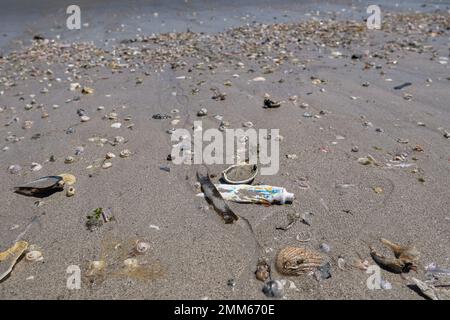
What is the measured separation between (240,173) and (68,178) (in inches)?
73.2


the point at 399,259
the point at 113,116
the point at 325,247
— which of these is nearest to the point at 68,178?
the point at 113,116

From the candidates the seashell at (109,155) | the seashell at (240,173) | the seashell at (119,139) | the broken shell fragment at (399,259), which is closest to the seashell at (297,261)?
the broken shell fragment at (399,259)

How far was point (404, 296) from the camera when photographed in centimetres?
271

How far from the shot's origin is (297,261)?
290 centimetres

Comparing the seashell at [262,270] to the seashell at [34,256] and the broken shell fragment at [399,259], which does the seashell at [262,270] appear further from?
the seashell at [34,256]

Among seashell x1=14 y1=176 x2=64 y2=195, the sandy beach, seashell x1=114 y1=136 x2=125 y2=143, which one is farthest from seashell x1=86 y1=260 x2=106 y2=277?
seashell x1=114 y1=136 x2=125 y2=143

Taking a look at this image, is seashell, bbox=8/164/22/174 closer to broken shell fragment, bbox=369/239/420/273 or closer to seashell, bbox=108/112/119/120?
seashell, bbox=108/112/119/120

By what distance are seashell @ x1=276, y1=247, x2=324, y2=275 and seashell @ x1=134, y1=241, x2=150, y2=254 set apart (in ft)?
3.60

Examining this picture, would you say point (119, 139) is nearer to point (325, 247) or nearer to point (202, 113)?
point (202, 113)

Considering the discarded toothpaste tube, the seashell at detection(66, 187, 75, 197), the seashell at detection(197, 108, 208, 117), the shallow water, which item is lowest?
the seashell at detection(66, 187, 75, 197)

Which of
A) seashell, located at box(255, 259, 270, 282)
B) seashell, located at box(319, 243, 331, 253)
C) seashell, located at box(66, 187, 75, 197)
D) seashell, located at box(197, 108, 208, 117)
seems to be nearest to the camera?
seashell, located at box(255, 259, 270, 282)

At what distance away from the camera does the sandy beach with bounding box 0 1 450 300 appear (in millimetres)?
2904

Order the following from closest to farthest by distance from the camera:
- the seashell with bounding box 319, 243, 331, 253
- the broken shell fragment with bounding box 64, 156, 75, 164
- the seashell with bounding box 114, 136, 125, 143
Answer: the seashell with bounding box 319, 243, 331, 253 < the broken shell fragment with bounding box 64, 156, 75, 164 < the seashell with bounding box 114, 136, 125, 143
